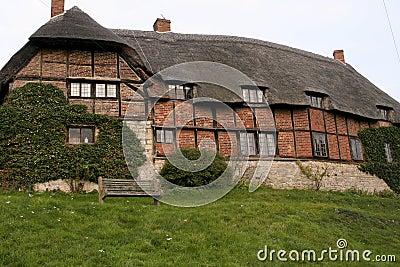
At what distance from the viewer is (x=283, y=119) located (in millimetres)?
22188

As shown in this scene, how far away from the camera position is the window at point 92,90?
723 inches

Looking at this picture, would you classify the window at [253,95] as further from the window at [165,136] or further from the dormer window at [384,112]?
the dormer window at [384,112]

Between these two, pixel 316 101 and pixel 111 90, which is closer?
pixel 111 90

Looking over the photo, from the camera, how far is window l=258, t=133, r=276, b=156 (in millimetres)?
21516

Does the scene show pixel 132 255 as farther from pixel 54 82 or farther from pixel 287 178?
pixel 287 178

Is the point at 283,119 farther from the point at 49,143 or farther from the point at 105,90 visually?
the point at 49,143

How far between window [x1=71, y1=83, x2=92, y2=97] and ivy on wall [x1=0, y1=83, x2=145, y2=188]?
21.8 inches

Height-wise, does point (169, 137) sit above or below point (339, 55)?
below

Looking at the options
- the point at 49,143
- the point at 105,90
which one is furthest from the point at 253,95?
the point at 49,143

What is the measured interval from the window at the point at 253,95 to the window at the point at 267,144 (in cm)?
160

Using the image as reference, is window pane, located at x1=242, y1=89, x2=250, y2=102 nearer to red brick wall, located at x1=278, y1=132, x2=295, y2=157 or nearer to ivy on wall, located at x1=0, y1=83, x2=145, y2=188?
red brick wall, located at x1=278, y1=132, x2=295, y2=157

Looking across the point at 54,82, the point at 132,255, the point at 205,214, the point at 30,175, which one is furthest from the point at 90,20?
the point at 132,255

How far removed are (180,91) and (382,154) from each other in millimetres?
10899

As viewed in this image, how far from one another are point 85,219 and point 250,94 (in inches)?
487
